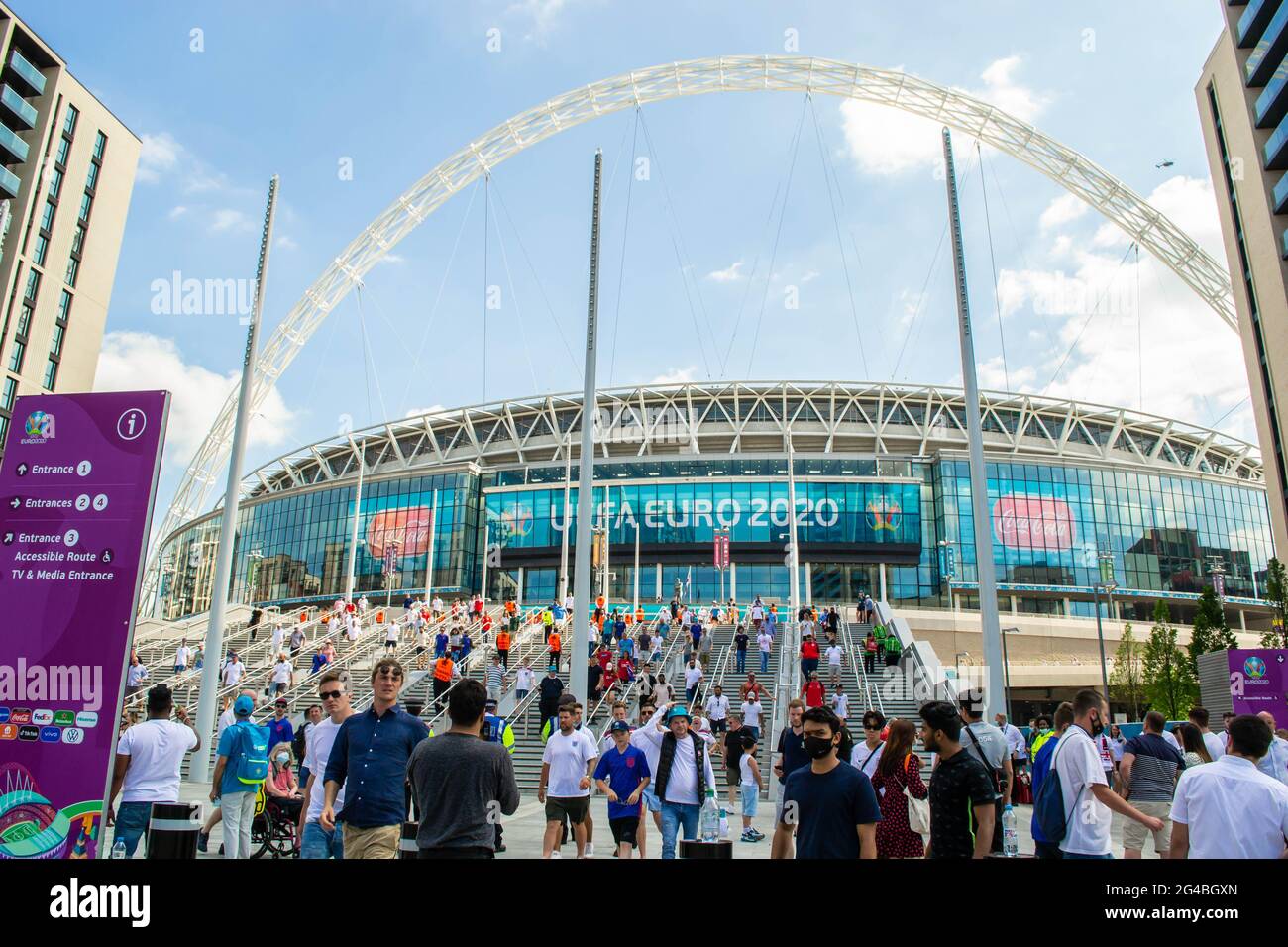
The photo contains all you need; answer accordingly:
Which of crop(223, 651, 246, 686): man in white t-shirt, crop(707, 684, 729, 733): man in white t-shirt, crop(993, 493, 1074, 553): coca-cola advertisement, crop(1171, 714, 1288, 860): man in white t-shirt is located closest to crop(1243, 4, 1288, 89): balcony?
crop(993, 493, 1074, 553): coca-cola advertisement

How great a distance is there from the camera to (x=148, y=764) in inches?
313

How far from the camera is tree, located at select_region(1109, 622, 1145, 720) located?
52.2 m

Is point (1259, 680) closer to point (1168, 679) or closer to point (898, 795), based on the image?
point (898, 795)

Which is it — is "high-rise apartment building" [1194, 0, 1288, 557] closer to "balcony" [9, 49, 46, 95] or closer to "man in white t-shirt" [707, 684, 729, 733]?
"man in white t-shirt" [707, 684, 729, 733]

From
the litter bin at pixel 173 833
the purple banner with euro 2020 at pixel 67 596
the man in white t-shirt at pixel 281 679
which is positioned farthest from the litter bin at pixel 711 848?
the man in white t-shirt at pixel 281 679

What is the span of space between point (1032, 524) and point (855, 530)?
45.5ft

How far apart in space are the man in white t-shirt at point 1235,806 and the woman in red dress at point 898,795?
1801 mm

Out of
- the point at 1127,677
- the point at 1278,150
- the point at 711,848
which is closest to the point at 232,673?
the point at 711,848

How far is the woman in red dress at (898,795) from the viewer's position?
6.43 meters

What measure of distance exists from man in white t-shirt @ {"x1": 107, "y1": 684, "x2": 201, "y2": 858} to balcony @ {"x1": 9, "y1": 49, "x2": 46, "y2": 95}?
83.5m

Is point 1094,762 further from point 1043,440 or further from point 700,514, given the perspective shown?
point 1043,440

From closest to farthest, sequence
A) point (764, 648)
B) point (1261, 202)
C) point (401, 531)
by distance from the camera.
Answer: point (764, 648), point (1261, 202), point (401, 531)

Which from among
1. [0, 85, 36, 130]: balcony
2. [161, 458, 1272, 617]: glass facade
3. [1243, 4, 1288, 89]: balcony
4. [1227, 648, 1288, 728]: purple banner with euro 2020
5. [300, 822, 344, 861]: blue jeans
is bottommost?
[300, 822, 344, 861]: blue jeans
